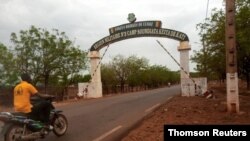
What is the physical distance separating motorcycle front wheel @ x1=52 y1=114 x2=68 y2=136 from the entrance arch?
19541mm

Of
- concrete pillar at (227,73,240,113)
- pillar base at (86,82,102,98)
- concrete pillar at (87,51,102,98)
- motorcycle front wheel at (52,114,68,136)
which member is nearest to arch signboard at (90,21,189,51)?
concrete pillar at (87,51,102,98)

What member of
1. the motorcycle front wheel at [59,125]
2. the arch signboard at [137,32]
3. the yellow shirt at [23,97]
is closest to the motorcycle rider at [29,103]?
the yellow shirt at [23,97]

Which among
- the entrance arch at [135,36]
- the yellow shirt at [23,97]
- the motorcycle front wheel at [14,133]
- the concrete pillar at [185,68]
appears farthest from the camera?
the entrance arch at [135,36]

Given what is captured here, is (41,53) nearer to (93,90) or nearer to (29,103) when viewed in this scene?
(93,90)

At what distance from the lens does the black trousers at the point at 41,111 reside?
9953 mm

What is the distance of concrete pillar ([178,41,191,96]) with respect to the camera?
97.3 ft

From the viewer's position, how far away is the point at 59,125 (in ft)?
36.3

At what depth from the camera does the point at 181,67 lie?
29.9m

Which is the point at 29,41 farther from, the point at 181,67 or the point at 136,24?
the point at 181,67

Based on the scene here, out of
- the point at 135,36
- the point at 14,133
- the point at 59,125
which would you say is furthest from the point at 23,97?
the point at 135,36

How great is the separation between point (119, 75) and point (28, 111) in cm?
6605

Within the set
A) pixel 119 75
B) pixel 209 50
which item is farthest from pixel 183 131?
pixel 119 75

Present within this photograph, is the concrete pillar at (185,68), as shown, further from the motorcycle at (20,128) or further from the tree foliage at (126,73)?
the tree foliage at (126,73)

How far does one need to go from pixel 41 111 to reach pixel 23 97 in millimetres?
656
